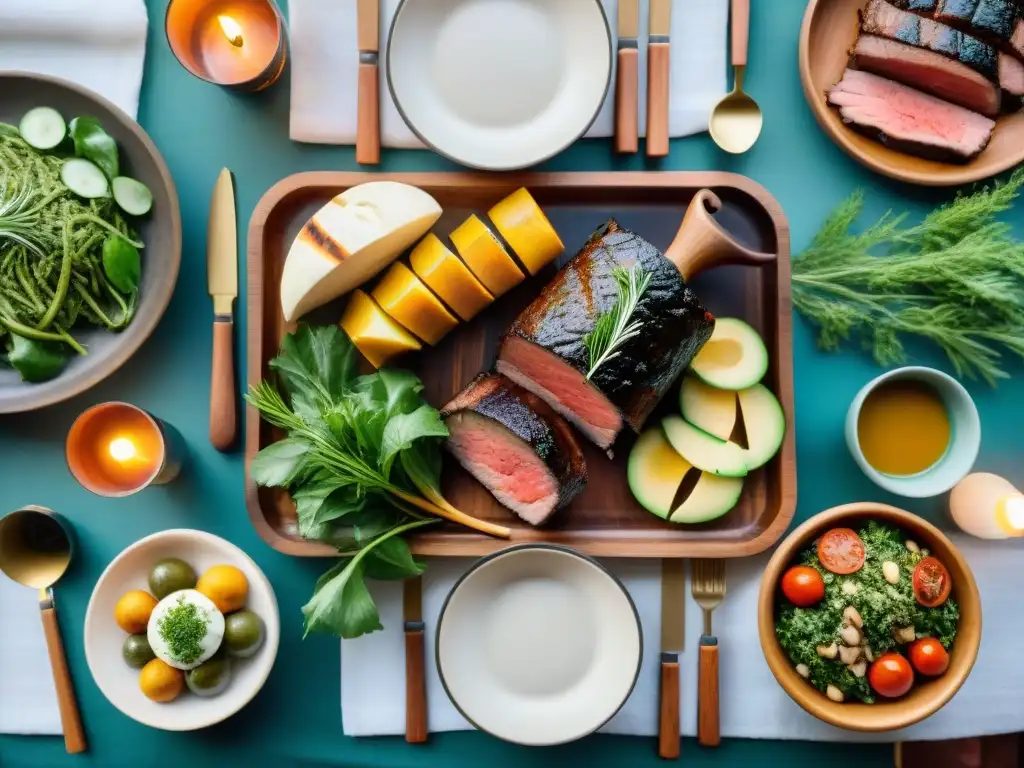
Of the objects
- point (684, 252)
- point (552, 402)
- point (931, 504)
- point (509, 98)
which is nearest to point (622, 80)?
point (509, 98)

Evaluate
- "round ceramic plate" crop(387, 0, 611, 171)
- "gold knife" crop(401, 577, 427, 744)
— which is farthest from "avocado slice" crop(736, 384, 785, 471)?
"gold knife" crop(401, 577, 427, 744)

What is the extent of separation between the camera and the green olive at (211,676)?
186cm

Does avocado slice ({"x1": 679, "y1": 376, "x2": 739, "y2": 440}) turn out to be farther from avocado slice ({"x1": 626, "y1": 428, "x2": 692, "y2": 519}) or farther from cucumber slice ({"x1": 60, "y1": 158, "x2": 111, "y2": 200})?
cucumber slice ({"x1": 60, "y1": 158, "x2": 111, "y2": 200})

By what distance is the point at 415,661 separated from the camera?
6.57 feet

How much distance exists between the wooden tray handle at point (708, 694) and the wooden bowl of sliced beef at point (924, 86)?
129cm

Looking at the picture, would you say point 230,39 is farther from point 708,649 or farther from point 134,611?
point 708,649

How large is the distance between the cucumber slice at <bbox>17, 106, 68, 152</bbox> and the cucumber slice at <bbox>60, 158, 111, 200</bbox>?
0.24ft

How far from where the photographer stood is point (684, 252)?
1919 millimetres

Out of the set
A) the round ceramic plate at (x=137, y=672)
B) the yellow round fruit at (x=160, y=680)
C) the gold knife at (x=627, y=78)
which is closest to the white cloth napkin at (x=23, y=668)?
the round ceramic plate at (x=137, y=672)

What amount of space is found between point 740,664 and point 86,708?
1.74 meters

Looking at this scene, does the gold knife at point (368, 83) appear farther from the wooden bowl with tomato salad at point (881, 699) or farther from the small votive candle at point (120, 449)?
the wooden bowl with tomato salad at point (881, 699)

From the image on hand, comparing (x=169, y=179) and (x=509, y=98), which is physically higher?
(x=509, y=98)

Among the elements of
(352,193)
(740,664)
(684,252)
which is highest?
(352,193)

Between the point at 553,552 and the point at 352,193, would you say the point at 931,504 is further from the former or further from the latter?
the point at 352,193
